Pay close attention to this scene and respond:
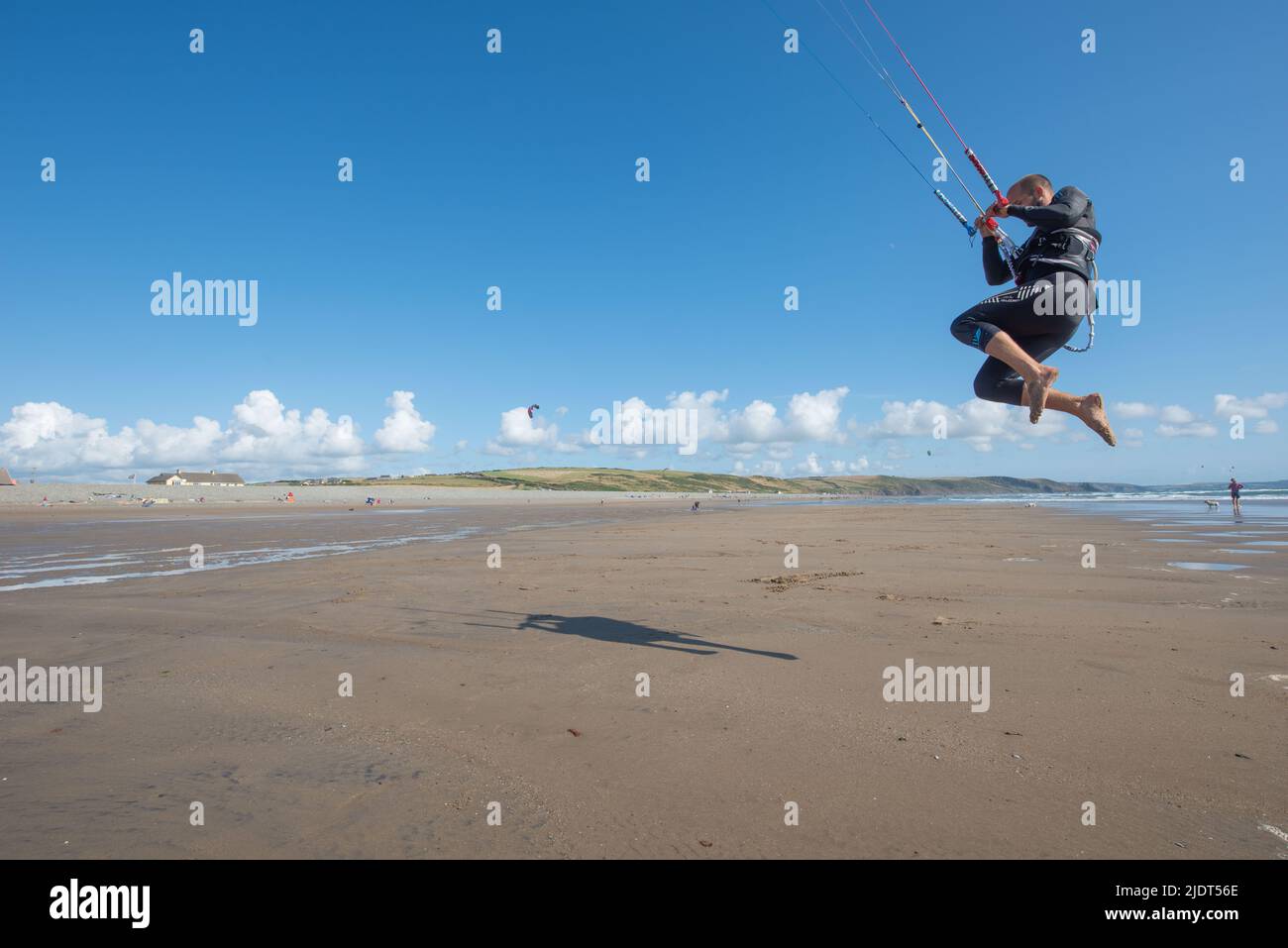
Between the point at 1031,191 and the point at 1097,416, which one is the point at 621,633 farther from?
the point at 1031,191

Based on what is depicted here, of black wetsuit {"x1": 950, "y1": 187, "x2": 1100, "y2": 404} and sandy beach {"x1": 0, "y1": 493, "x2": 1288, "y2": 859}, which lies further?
black wetsuit {"x1": 950, "y1": 187, "x2": 1100, "y2": 404}

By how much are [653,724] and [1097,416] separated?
409 cm

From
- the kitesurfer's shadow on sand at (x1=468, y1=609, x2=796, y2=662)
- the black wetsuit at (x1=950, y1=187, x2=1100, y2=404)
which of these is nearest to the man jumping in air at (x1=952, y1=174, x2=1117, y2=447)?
the black wetsuit at (x1=950, y1=187, x2=1100, y2=404)

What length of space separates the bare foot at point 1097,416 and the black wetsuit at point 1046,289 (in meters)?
0.49

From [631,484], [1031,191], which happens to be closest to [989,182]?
[1031,191]

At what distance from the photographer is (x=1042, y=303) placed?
192 inches

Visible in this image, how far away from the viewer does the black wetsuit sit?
488 centimetres

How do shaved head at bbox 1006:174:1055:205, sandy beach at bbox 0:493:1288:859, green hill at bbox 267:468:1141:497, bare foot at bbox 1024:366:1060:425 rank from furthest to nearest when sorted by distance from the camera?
green hill at bbox 267:468:1141:497 → shaved head at bbox 1006:174:1055:205 → bare foot at bbox 1024:366:1060:425 → sandy beach at bbox 0:493:1288:859

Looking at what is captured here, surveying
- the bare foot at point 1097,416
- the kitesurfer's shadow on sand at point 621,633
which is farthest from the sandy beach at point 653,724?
the bare foot at point 1097,416

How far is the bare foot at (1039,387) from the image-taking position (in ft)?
15.7

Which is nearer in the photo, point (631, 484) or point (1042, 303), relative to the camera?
point (1042, 303)

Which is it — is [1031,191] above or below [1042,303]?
above

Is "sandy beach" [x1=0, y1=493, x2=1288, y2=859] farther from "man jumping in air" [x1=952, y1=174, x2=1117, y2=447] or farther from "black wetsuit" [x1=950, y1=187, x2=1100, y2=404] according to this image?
"black wetsuit" [x1=950, y1=187, x2=1100, y2=404]
